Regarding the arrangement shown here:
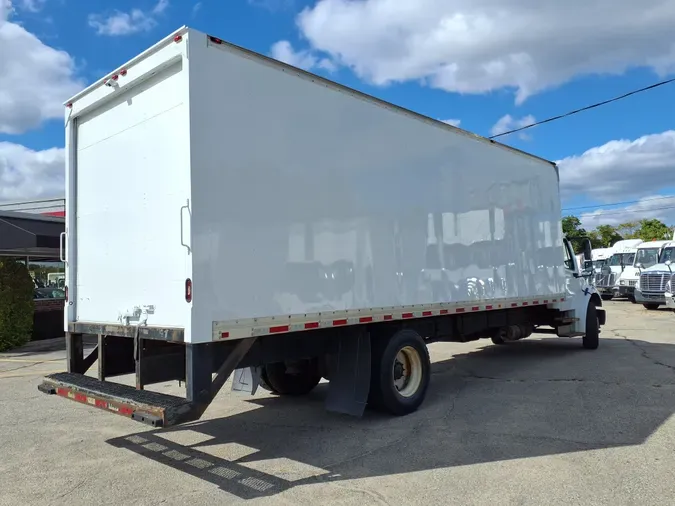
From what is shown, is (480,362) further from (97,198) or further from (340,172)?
(97,198)

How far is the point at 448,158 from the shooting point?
25.1 feet

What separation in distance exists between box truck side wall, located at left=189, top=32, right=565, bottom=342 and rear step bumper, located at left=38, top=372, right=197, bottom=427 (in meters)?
0.66

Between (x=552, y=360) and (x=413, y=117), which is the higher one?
(x=413, y=117)

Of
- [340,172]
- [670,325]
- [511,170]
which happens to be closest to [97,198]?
[340,172]

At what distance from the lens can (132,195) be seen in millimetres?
5438

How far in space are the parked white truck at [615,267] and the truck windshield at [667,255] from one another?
460cm

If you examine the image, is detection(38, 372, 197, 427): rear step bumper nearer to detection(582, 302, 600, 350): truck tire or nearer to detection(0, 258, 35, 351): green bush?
detection(582, 302, 600, 350): truck tire

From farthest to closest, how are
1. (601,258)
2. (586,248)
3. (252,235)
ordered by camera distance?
(601,258)
(586,248)
(252,235)

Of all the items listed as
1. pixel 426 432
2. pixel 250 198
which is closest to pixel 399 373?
pixel 426 432

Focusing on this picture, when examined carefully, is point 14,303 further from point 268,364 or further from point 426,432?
point 426,432

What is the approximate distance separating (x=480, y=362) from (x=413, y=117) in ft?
17.8

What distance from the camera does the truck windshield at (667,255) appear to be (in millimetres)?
22375

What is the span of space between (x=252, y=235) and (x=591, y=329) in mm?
9142

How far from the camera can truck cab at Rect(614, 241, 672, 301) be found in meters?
24.9
